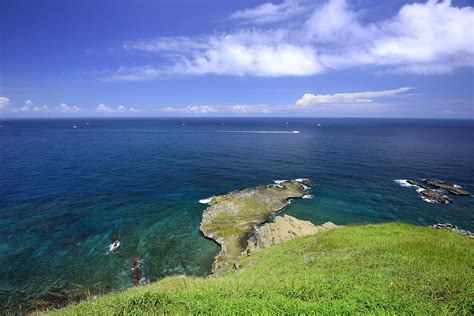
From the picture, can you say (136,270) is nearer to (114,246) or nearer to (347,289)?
(114,246)

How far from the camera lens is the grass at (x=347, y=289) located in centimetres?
1052

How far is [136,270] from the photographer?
3150cm

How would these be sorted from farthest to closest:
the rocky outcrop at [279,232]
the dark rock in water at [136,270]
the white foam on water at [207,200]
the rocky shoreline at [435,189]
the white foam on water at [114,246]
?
the rocky shoreline at [435,189]
the white foam on water at [207,200]
the white foam on water at [114,246]
the rocky outcrop at [279,232]
the dark rock in water at [136,270]

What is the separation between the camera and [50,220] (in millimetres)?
42156

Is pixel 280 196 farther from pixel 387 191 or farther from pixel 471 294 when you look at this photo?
pixel 471 294

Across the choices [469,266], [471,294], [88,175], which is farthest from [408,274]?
[88,175]

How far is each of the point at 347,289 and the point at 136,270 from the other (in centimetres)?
2837

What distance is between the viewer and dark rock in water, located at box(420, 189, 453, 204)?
51719 mm

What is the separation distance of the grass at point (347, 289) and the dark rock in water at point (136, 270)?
17.0 meters

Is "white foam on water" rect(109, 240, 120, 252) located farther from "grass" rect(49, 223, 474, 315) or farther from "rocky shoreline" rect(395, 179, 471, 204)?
"rocky shoreline" rect(395, 179, 471, 204)

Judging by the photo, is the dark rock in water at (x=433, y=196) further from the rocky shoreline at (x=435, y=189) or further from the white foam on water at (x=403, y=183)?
the white foam on water at (x=403, y=183)

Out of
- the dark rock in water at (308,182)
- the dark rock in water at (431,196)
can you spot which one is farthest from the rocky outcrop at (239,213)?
the dark rock in water at (431,196)

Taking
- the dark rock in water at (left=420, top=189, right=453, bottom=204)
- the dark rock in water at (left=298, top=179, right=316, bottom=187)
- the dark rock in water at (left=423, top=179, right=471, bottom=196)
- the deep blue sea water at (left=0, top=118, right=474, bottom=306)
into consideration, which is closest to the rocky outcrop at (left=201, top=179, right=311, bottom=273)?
the dark rock in water at (left=298, top=179, right=316, bottom=187)

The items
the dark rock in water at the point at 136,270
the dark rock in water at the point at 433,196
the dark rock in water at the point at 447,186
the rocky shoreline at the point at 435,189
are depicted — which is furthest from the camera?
the dark rock in water at the point at 447,186
